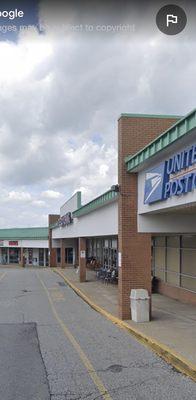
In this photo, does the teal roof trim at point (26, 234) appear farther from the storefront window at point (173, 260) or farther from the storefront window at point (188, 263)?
the storefront window at point (188, 263)

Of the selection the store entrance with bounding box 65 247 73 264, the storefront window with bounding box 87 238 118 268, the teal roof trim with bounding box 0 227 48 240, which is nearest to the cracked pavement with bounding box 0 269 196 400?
the storefront window with bounding box 87 238 118 268

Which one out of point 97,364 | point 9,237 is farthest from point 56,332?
point 9,237

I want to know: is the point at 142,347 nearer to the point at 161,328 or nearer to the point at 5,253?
the point at 161,328

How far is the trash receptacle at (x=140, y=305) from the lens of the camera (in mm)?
14812

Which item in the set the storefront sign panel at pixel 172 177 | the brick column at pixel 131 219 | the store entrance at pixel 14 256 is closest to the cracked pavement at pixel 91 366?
the brick column at pixel 131 219

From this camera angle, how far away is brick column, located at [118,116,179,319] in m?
16.0

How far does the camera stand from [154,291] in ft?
80.6

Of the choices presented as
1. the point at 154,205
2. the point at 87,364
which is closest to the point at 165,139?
the point at 154,205

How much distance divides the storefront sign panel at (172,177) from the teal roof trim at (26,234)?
59.0m

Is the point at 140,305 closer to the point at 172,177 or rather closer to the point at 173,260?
the point at 172,177

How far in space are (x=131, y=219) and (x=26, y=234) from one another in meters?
65.8

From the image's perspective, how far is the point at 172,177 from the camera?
12164mm

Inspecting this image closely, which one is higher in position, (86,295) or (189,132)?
(189,132)

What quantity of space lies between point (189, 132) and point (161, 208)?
3.37m
